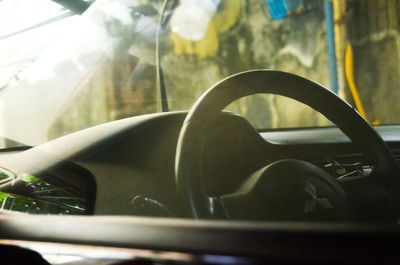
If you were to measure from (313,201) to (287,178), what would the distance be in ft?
0.25

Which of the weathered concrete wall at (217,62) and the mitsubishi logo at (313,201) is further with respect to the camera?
the weathered concrete wall at (217,62)

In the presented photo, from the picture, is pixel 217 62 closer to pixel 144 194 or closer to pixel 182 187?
pixel 144 194

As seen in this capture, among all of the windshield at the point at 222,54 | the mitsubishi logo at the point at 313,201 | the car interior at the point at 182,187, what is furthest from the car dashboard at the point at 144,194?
the windshield at the point at 222,54

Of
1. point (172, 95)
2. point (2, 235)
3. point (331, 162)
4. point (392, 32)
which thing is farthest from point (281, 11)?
point (2, 235)

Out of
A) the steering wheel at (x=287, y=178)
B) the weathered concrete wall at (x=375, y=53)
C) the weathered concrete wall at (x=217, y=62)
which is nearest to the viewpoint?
the steering wheel at (x=287, y=178)

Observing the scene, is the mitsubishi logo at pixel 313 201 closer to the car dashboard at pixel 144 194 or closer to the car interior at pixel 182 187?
the car interior at pixel 182 187

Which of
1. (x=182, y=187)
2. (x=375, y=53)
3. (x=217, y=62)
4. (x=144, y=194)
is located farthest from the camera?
(x=217, y=62)

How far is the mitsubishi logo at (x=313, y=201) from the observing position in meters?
0.99

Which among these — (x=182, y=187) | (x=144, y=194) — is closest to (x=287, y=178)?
(x=182, y=187)

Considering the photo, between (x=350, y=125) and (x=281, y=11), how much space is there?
4.11m

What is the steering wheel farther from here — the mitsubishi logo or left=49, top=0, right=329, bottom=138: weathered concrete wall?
left=49, top=0, right=329, bottom=138: weathered concrete wall

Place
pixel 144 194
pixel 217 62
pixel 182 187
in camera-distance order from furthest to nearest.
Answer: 1. pixel 217 62
2. pixel 144 194
3. pixel 182 187

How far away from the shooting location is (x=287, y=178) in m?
1.02

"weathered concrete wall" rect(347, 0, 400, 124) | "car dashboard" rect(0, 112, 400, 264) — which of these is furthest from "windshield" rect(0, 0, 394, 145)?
"car dashboard" rect(0, 112, 400, 264)
